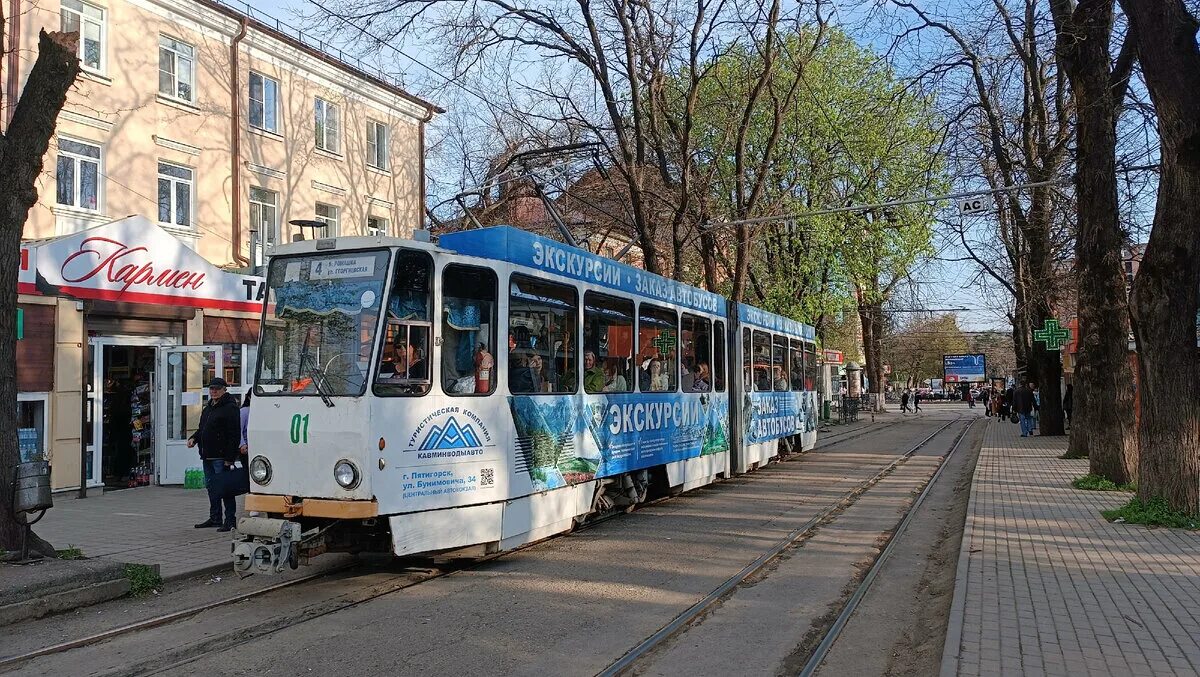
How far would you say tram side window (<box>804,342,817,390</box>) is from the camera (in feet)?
69.4

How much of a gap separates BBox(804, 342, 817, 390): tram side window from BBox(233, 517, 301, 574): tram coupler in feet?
52.0

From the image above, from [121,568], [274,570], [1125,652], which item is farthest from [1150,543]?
[121,568]

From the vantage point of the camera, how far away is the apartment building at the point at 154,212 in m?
13.4

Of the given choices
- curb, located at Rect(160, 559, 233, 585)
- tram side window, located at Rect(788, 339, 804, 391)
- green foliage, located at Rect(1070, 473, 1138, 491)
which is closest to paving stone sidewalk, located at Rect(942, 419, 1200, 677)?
green foliage, located at Rect(1070, 473, 1138, 491)

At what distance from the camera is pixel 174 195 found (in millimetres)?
17125

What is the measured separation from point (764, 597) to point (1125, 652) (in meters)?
2.69

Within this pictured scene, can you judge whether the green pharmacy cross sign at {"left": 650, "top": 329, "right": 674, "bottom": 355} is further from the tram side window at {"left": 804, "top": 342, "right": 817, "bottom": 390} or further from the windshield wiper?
the tram side window at {"left": 804, "top": 342, "right": 817, "bottom": 390}

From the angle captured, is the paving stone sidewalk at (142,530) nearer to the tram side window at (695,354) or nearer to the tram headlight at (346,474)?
the tram headlight at (346,474)

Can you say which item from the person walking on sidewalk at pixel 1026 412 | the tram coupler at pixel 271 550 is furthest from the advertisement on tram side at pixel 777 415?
the person walking on sidewalk at pixel 1026 412

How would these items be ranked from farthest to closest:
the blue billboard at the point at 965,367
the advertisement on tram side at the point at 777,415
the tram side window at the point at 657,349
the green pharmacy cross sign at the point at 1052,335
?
the blue billboard at the point at 965,367, the green pharmacy cross sign at the point at 1052,335, the advertisement on tram side at the point at 777,415, the tram side window at the point at 657,349

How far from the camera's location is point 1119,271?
1362 centimetres

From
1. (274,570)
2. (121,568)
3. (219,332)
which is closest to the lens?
(274,570)

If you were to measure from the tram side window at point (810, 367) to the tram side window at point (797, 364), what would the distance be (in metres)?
0.48

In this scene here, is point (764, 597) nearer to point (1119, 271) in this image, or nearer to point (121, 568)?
point (121, 568)
